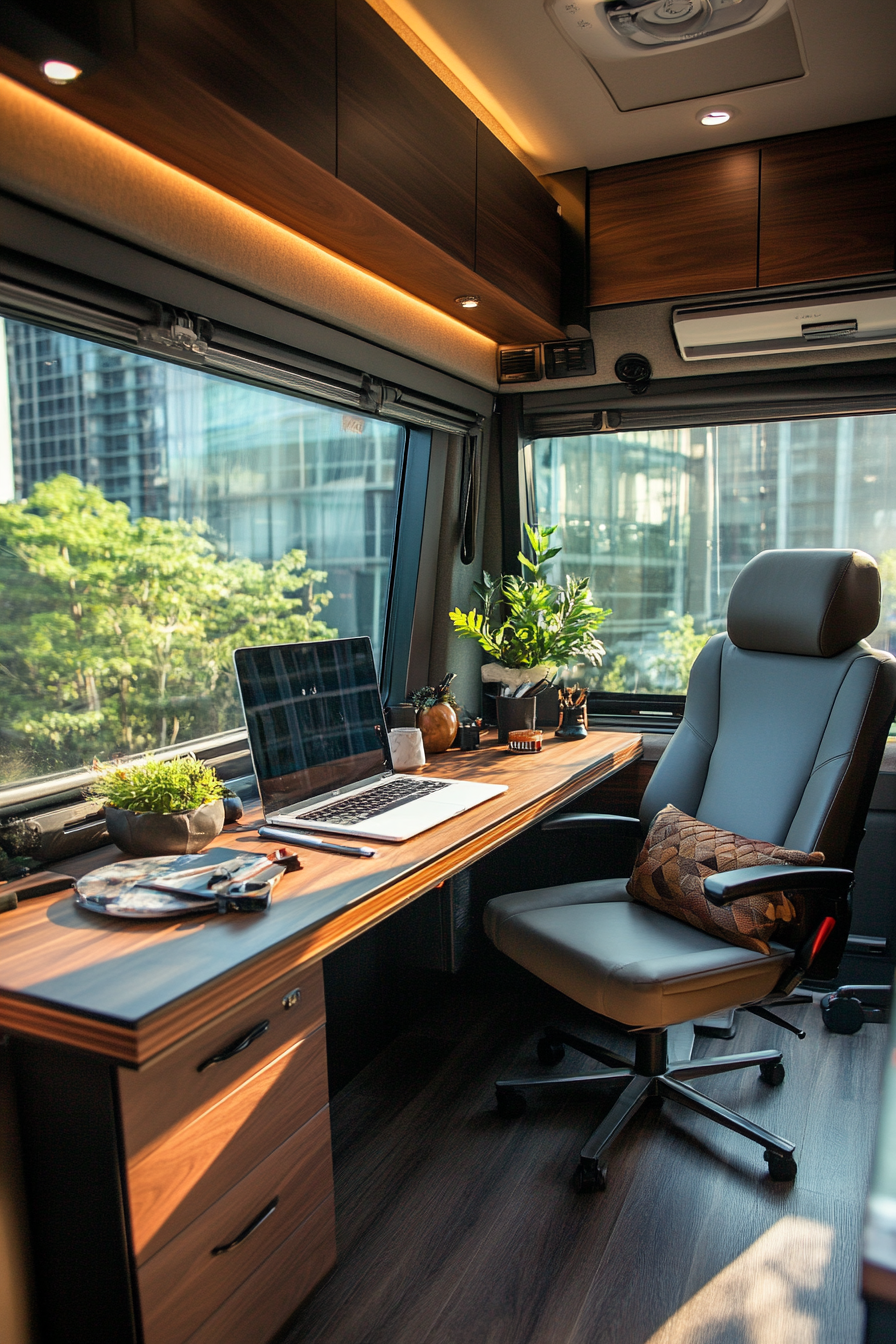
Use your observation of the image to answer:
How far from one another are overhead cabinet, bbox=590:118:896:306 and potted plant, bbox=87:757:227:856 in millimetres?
2240

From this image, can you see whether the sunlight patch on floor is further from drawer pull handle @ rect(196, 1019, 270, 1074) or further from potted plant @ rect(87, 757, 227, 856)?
potted plant @ rect(87, 757, 227, 856)

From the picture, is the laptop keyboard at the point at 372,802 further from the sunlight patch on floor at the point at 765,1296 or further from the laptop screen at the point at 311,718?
the sunlight patch on floor at the point at 765,1296

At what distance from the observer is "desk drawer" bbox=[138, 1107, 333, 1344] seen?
1.31 meters

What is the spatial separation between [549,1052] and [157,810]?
4.57 ft

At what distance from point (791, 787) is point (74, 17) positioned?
209 cm

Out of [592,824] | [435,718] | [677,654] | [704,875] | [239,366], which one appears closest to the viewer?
[239,366]

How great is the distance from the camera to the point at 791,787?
Result: 2.32 metres

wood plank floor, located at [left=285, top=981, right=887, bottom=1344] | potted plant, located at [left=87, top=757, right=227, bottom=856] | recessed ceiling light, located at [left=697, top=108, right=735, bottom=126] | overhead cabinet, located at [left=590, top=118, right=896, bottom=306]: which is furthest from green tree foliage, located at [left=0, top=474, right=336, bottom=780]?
recessed ceiling light, located at [left=697, top=108, right=735, bottom=126]

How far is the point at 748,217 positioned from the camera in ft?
9.61

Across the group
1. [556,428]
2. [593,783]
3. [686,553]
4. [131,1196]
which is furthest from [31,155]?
[686,553]

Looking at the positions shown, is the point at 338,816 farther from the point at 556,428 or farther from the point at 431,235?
the point at 556,428

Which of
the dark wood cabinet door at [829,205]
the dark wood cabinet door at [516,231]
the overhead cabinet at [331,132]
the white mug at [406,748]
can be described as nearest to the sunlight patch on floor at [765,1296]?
the white mug at [406,748]

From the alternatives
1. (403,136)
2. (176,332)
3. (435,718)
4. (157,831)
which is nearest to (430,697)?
(435,718)

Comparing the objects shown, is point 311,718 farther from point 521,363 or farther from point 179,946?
point 521,363
